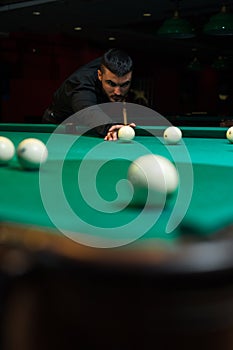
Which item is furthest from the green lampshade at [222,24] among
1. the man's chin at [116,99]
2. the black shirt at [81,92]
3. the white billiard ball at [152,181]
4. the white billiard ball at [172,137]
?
the white billiard ball at [152,181]

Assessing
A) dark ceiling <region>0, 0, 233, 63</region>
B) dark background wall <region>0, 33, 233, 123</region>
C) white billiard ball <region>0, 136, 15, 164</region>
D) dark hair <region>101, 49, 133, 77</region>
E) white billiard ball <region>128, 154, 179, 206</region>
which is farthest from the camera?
dark background wall <region>0, 33, 233, 123</region>

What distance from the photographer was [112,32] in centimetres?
1080

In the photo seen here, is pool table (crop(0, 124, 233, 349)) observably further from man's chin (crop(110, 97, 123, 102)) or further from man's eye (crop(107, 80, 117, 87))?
man's chin (crop(110, 97, 123, 102))

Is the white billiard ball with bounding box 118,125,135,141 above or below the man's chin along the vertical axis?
below

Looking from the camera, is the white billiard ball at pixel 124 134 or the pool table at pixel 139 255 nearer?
the pool table at pixel 139 255

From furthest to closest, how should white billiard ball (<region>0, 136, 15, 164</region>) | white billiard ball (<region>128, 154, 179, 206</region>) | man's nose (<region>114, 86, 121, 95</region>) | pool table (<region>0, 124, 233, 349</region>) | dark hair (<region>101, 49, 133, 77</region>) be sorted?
man's nose (<region>114, 86, 121, 95</region>) < dark hair (<region>101, 49, 133, 77</region>) < white billiard ball (<region>0, 136, 15, 164</region>) < white billiard ball (<region>128, 154, 179, 206</region>) < pool table (<region>0, 124, 233, 349</region>)

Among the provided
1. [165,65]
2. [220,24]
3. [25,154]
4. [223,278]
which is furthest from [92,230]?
[165,65]

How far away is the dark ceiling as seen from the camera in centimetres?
754

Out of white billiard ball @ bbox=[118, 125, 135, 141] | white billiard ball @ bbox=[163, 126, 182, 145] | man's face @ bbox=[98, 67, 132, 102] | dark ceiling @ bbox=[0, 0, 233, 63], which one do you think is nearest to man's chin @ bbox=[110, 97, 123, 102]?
man's face @ bbox=[98, 67, 132, 102]

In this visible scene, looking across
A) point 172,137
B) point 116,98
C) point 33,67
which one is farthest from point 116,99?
point 33,67

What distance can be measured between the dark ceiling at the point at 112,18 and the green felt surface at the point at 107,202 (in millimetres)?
5982

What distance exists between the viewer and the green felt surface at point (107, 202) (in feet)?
2.49

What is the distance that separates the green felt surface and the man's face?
6.34 feet

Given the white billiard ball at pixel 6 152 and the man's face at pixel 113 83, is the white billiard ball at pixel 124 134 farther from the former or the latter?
the white billiard ball at pixel 6 152
